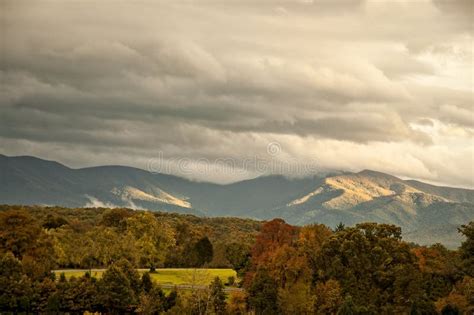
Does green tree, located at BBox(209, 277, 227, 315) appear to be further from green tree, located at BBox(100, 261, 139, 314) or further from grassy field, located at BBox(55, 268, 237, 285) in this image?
green tree, located at BBox(100, 261, 139, 314)

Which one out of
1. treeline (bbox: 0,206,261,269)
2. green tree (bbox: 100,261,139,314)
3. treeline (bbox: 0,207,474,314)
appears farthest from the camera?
treeline (bbox: 0,206,261,269)

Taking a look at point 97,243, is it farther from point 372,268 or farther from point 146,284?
point 372,268

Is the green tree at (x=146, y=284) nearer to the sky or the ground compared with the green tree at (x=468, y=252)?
nearer to the ground

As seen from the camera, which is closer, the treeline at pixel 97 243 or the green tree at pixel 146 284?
the green tree at pixel 146 284

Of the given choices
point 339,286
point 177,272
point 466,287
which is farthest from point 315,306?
point 177,272

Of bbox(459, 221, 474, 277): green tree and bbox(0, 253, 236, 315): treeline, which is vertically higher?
bbox(459, 221, 474, 277): green tree

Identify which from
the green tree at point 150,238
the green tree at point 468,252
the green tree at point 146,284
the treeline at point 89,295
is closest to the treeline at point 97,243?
the green tree at point 150,238

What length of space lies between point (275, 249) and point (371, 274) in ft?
60.1

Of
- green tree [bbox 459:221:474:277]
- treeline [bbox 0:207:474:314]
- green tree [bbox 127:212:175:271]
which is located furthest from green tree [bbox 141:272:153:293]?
green tree [bbox 459:221:474:277]

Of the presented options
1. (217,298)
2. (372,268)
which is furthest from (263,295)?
(372,268)

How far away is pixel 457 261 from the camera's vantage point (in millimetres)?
129000

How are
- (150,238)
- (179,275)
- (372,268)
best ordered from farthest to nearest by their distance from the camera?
(150,238) < (179,275) < (372,268)

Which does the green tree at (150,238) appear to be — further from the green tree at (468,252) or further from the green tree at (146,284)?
the green tree at (468,252)

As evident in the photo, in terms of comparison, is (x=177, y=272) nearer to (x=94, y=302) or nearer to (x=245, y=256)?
(x=245, y=256)
